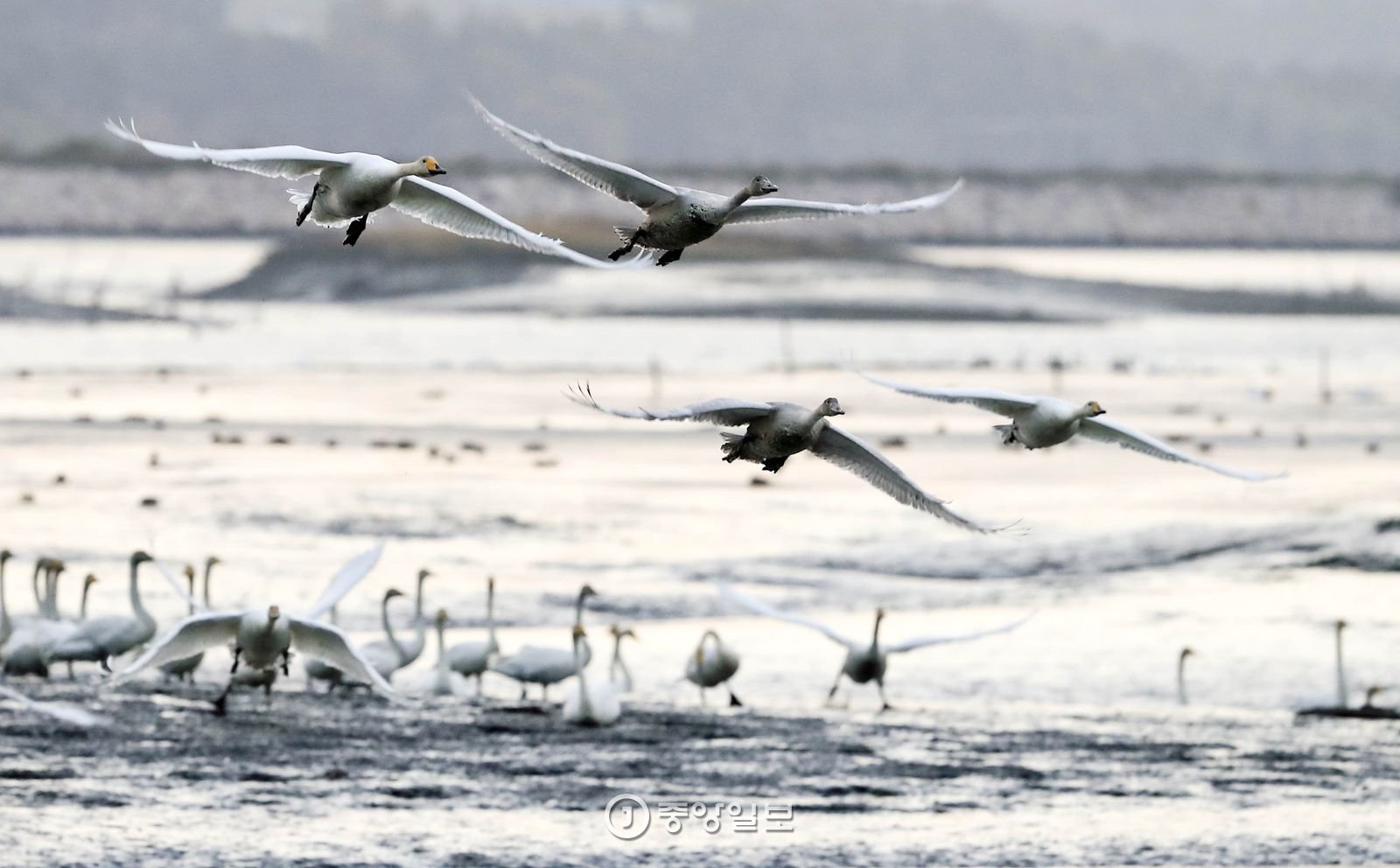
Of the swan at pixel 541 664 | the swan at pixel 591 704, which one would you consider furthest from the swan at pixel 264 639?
the swan at pixel 541 664

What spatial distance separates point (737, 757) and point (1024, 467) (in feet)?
52.2

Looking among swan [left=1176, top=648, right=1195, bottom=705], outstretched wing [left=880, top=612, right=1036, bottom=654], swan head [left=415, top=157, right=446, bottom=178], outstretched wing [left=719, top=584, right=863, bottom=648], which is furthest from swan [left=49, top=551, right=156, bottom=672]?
swan head [left=415, top=157, right=446, bottom=178]

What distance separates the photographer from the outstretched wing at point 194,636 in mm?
14836

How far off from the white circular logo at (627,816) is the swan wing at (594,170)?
590 cm

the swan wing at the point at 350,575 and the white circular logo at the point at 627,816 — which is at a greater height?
the swan wing at the point at 350,575

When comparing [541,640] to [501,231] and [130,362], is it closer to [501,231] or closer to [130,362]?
[501,231]

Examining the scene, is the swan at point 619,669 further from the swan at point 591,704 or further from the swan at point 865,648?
the swan at point 865,648

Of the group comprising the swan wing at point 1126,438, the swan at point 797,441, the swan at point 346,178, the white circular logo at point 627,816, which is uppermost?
the swan at point 346,178

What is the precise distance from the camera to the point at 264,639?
15.4 m

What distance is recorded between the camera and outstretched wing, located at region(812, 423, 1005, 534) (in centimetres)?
1160

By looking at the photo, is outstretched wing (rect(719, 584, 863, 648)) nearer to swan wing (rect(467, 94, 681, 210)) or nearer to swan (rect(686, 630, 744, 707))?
swan (rect(686, 630, 744, 707))

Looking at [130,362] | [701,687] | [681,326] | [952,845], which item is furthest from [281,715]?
[681,326]

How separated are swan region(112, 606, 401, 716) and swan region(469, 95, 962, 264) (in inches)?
195

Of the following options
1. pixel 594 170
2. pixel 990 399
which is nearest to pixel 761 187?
pixel 594 170
